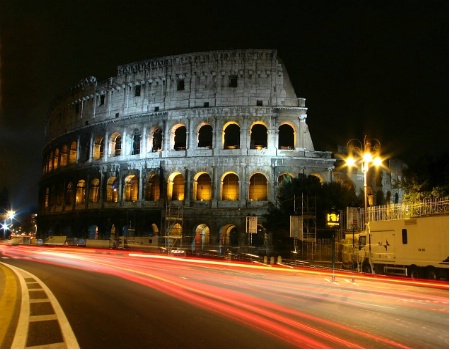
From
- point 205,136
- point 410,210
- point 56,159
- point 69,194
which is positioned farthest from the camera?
point 56,159

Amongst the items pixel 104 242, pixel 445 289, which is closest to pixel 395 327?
pixel 445 289

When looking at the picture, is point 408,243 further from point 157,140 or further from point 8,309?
point 157,140

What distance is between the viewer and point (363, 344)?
6.39m

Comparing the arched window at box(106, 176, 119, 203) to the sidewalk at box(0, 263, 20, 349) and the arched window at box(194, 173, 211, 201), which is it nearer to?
the arched window at box(194, 173, 211, 201)

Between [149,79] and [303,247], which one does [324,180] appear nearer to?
[303,247]

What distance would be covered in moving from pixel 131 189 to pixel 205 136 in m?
10.1

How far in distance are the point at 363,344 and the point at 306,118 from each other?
4186 cm

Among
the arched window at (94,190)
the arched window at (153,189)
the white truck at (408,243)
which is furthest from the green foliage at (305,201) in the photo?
the arched window at (94,190)

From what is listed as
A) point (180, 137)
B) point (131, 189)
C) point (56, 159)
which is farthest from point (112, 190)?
point (56, 159)

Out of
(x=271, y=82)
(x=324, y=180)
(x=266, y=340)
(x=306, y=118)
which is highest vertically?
(x=271, y=82)

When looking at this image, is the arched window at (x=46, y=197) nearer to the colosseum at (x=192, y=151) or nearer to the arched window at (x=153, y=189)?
the colosseum at (x=192, y=151)

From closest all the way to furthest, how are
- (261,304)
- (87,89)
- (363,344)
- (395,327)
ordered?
(363,344) → (395,327) → (261,304) → (87,89)

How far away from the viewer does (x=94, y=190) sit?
177 feet

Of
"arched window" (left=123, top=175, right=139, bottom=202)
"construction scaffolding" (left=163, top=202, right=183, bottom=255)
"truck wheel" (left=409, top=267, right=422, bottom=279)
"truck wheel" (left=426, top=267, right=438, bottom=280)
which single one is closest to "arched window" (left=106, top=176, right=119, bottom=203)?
"arched window" (left=123, top=175, right=139, bottom=202)
